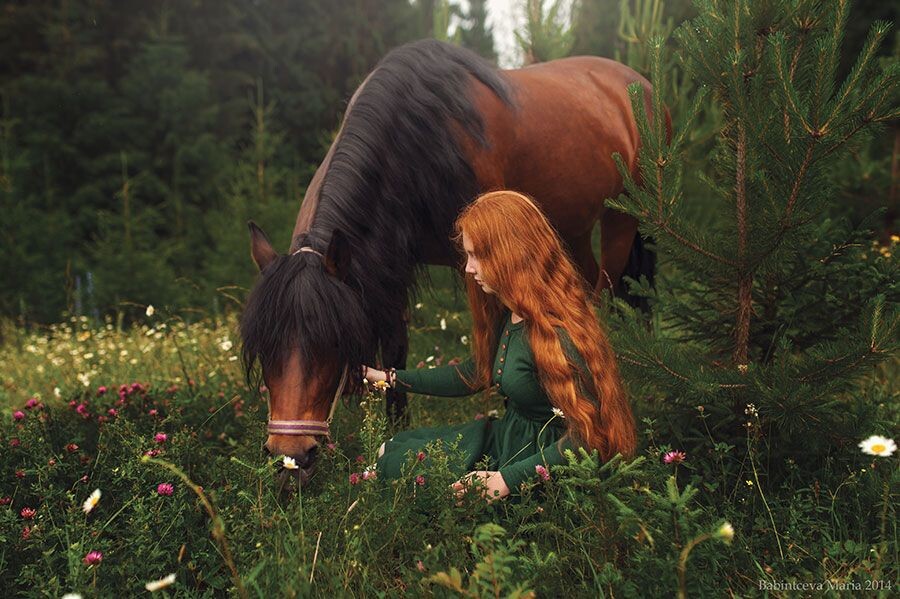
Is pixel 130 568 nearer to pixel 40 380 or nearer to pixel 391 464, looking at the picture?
pixel 391 464

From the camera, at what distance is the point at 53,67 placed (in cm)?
1177

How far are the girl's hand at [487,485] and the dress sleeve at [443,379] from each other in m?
0.52

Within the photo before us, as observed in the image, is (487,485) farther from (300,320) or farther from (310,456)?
(300,320)

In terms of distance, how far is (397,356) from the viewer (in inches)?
137

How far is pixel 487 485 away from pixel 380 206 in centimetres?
136

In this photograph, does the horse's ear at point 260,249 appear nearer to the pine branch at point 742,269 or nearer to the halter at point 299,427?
the halter at point 299,427

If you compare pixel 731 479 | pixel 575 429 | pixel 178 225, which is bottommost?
pixel 178 225

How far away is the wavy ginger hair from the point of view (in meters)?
2.28

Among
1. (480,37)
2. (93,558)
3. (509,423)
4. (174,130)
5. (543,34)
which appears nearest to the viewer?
(93,558)

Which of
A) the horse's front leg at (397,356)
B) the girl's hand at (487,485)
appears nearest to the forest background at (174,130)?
the horse's front leg at (397,356)

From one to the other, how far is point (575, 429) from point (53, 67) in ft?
41.4

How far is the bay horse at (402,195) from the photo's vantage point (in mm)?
2463

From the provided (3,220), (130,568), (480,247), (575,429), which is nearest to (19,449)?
(130,568)

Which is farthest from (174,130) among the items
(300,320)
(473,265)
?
(473,265)
